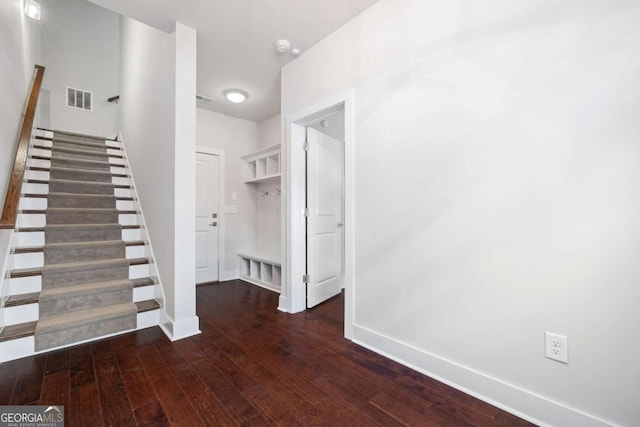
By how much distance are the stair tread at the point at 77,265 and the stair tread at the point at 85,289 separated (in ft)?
0.51

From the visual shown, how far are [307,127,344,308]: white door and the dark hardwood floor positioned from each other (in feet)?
2.51

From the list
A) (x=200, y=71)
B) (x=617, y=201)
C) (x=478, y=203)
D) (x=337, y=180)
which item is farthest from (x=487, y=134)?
(x=200, y=71)

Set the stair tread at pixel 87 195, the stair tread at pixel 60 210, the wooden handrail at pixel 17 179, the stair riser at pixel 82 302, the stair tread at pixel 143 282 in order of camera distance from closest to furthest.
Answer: the wooden handrail at pixel 17 179, the stair riser at pixel 82 302, the stair tread at pixel 143 282, the stair tread at pixel 60 210, the stair tread at pixel 87 195

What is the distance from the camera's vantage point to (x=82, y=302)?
234cm

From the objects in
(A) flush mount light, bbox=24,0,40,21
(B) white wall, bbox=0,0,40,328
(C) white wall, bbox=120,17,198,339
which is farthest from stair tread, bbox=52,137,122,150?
(C) white wall, bbox=120,17,198,339

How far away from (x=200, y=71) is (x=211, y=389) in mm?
3097

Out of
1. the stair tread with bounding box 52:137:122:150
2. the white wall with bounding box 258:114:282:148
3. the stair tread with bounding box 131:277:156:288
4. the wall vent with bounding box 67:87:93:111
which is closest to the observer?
the stair tread with bounding box 131:277:156:288

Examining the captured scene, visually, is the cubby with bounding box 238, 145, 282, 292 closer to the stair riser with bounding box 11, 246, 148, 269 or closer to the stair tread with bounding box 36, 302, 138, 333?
the stair riser with bounding box 11, 246, 148, 269

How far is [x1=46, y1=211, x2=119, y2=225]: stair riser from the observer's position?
2.85 metres

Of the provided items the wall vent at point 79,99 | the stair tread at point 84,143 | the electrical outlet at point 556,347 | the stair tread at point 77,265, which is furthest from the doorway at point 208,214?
the electrical outlet at point 556,347

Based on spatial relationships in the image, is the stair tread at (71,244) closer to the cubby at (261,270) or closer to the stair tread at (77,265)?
the stair tread at (77,265)

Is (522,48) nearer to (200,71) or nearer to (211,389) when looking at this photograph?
(211,389)

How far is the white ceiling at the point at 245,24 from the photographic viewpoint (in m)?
2.09

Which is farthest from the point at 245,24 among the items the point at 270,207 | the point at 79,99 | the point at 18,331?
the point at 79,99
